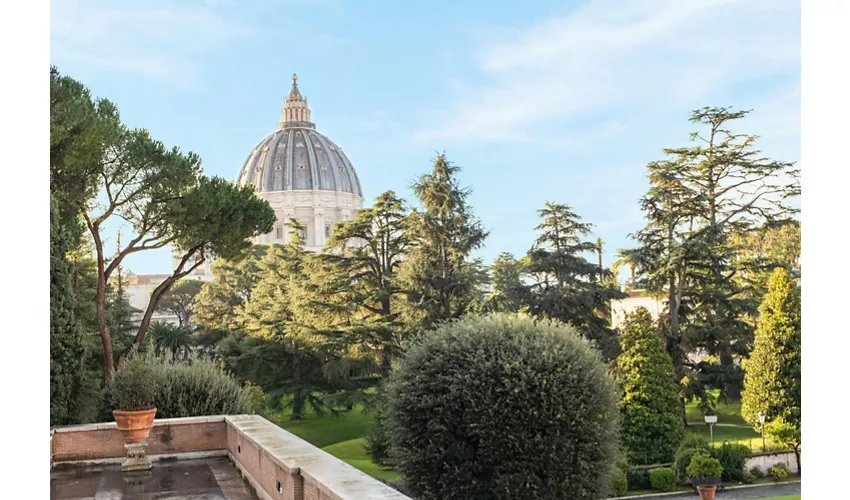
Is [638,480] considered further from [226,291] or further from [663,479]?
[226,291]

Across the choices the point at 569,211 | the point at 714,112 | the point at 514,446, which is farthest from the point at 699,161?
the point at 514,446

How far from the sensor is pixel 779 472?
14836mm

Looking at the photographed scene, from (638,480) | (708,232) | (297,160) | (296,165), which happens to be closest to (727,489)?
(638,480)

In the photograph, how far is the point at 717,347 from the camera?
738 inches

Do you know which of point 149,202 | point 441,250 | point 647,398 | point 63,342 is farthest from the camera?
point 441,250

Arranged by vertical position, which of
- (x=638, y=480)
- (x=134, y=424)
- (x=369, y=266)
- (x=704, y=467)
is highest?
(x=369, y=266)

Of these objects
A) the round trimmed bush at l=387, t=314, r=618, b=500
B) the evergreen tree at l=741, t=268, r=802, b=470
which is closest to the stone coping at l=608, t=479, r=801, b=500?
the evergreen tree at l=741, t=268, r=802, b=470

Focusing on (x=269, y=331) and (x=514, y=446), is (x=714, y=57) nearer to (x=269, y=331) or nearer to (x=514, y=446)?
(x=269, y=331)

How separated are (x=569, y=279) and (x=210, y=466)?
1383 cm

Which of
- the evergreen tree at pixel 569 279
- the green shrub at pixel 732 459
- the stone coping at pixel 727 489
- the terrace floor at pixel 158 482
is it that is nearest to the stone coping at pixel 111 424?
the terrace floor at pixel 158 482

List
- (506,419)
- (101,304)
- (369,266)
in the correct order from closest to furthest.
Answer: (506,419) < (101,304) < (369,266)

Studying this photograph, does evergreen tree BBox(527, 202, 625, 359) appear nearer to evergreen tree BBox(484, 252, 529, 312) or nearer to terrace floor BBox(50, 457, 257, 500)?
→ evergreen tree BBox(484, 252, 529, 312)

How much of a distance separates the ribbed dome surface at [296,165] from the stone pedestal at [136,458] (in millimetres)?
61692
